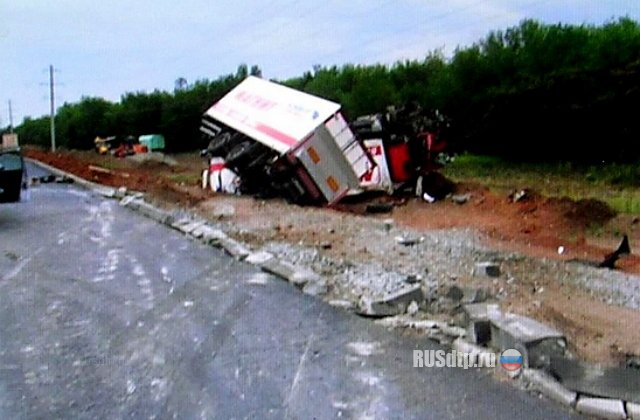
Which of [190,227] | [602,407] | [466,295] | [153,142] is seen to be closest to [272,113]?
[190,227]

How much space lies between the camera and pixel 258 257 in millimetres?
10312

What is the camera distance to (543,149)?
90.3 ft

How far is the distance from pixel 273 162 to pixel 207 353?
11535mm

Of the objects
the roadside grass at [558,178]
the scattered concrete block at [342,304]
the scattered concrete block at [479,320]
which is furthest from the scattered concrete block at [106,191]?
the scattered concrete block at [479,320]

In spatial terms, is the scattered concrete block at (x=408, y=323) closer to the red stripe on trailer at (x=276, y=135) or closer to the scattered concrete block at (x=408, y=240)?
the scattered concrete block at (x=408, y=240)

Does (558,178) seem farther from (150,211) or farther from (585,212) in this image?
(150,211)

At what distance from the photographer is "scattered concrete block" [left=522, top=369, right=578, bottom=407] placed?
16.3 ft

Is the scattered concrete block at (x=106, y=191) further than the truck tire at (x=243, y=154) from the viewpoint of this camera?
Yes

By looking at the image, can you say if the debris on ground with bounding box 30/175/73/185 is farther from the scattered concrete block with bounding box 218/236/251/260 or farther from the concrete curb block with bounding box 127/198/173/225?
the scattered concrete block with bounding box 218/236/251/260

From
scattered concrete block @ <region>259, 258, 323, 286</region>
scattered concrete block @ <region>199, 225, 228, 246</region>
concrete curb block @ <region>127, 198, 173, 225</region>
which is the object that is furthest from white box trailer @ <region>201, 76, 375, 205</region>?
scattered concrete block @ <region>259, 258, 323, 286</region>

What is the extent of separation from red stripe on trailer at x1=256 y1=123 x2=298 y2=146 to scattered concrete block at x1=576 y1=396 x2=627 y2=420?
12.0 meters

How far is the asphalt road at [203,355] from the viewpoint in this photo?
4980mm

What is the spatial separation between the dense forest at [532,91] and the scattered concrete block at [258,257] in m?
12.6

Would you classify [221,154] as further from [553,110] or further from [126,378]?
[126,378]
